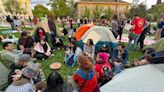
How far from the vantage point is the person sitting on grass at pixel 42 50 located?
37.0 ft

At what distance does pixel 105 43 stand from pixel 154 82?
735 cm

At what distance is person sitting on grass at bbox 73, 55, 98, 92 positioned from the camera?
542 cm

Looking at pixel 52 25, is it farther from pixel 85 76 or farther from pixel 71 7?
pixel 71 7

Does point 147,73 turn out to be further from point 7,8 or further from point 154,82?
point 7,8

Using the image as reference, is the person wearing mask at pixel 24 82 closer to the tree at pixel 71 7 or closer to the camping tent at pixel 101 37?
the camping tent at pixel 101 37

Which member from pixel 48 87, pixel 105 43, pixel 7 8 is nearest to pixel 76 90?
pixel 48 87

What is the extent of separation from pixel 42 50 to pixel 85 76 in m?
6.18

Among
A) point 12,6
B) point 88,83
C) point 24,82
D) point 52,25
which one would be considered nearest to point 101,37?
point 52,25

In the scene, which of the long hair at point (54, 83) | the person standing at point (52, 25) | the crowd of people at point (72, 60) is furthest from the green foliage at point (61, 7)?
the long hair at point (54, 83)

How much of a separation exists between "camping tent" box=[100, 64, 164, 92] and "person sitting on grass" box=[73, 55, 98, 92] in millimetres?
1039

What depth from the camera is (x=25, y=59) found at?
677 cm

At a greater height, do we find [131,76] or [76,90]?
[131,76]

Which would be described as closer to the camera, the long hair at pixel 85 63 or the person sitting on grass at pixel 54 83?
the person sitting on grass at pixel 54 83

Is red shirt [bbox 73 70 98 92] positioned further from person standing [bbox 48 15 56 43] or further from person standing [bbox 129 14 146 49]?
person standing [bbox 48 15 56 43]
